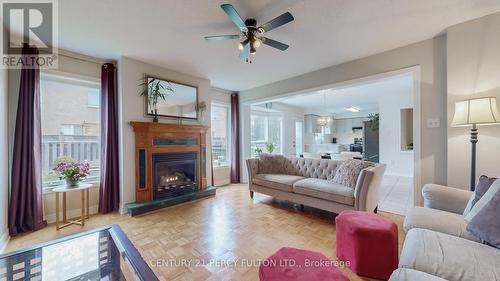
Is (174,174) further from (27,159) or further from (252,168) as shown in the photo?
(27,159)

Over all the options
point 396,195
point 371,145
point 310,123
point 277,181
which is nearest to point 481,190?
point 277,181

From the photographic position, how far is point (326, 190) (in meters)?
2.78

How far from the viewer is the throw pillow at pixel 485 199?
1371 mm

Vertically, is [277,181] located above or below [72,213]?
above

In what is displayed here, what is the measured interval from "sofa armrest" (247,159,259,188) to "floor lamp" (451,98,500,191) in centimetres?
285

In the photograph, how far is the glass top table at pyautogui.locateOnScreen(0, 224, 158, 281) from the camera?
1371 millimetres

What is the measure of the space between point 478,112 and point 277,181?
8.24ft

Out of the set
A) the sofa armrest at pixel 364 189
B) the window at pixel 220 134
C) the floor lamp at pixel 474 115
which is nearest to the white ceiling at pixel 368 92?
the window at pixel 220 134

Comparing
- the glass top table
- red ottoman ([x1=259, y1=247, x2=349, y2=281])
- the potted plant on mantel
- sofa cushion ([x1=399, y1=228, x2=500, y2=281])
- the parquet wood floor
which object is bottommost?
the parquet wood floor

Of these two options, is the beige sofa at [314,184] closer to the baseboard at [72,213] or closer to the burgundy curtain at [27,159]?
the baseboard at [72,213]

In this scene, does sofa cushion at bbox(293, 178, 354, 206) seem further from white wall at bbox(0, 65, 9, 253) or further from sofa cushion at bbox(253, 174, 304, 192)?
white wall at bbox(0, 65, 9, 253)

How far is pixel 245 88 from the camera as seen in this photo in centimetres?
504

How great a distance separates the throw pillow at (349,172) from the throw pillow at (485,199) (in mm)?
1270

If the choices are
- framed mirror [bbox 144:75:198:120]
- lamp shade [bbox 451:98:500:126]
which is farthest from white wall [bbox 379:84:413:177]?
framed mirror [bbox 144:75:198:120]
